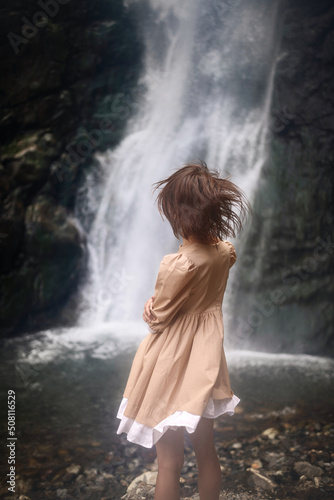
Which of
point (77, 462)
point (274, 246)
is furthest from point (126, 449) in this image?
point (274, 246)

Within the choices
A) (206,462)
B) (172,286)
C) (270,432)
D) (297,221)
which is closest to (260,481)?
(270,432)

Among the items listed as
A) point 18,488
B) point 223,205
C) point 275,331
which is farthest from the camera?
point 275,331

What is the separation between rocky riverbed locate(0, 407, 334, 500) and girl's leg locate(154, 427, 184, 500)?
0.89 meters

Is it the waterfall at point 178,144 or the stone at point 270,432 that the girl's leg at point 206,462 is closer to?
the stone at point 270,432

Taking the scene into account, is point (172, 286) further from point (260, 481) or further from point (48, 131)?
point (48, 131)

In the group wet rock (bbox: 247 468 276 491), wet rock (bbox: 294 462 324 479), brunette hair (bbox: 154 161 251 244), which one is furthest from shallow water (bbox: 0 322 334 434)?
brunette hair (bbox: 154 161 251 244)

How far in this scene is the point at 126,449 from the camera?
323 cm

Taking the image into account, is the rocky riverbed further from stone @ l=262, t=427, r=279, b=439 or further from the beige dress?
the beige dress

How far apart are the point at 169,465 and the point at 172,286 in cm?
75

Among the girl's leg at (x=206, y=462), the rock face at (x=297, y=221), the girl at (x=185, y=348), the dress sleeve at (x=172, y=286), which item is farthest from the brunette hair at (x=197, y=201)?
the rock face at (x=297, y=221)

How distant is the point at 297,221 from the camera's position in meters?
6.34

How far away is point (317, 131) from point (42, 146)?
427 centimetres

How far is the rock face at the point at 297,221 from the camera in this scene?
624 centimetres

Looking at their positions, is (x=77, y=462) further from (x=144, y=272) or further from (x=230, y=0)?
(x=230, y=0)
